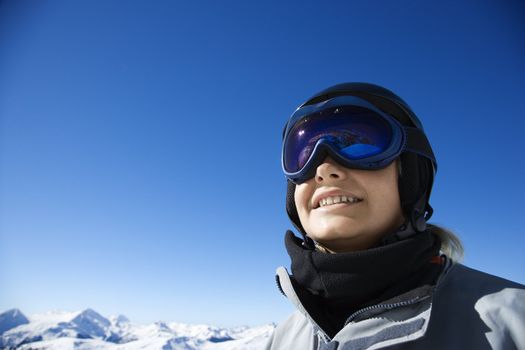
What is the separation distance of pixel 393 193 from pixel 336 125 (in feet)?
2.13

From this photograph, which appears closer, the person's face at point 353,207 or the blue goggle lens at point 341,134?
the person's face at point 353,207

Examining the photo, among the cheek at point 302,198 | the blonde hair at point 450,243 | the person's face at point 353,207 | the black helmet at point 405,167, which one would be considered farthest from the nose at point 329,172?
the blonde hair at point 450,243

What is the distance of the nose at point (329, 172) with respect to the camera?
1.84 metres

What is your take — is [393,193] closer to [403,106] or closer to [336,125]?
[336,125]

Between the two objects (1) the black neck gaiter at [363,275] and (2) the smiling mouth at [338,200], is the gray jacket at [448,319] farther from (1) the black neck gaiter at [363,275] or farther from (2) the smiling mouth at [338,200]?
(2) the smiling mouth at [338,200]

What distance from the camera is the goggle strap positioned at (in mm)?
1966

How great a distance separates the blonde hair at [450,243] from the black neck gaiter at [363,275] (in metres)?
0.29

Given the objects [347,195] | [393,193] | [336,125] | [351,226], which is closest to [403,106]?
[336,125]

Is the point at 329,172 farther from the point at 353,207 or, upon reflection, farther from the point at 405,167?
the point at 405,167

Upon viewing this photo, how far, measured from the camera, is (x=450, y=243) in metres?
1.95

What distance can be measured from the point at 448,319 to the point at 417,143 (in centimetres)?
112

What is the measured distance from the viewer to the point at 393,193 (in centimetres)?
180

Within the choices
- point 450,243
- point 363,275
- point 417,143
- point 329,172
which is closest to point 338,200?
point 329,172

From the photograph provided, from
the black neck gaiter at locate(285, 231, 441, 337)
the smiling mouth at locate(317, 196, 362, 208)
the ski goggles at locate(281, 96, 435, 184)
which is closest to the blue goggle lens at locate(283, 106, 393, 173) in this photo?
the ski goggles at locate(281, 96, 435, 184)
